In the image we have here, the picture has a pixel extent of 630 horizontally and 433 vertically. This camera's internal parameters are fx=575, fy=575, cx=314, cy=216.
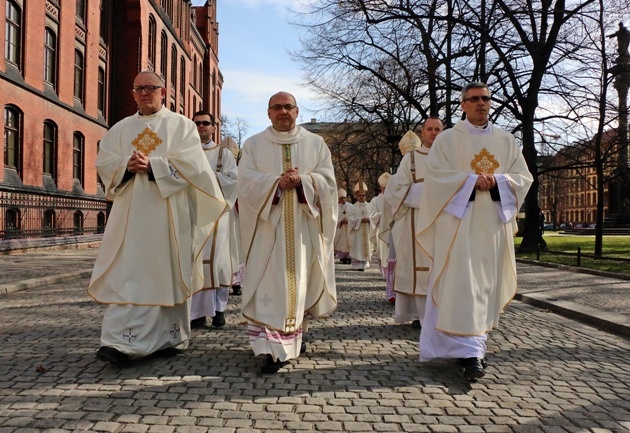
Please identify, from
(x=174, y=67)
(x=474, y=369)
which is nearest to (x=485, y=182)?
(x=474, y=369)

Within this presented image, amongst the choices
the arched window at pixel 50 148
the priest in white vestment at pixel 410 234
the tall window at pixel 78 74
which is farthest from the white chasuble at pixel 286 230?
the tall window at pixel 78 74

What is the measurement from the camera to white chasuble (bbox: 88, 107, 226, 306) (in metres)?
5.11

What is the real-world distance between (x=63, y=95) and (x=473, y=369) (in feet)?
82.4

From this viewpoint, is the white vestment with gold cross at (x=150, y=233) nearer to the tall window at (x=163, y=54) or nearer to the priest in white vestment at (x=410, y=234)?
the priest in white vestment at (x=410, y=234)

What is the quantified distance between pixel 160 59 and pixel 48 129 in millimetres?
16465

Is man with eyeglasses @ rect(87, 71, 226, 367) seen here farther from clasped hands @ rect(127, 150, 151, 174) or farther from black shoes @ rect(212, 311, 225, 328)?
black shoes @ rect(212, 311, 225, 328)

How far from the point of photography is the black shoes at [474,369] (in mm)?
4504

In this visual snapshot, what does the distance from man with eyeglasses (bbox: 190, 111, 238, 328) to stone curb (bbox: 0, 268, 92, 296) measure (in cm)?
475

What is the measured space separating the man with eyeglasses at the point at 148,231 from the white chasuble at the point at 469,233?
7.21ft

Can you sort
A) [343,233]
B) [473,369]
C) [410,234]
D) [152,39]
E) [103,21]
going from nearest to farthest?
[473,369]
[410,234]
[343,233]
[103,21]
[152,39]

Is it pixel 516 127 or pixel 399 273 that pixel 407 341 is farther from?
pixel 516 127

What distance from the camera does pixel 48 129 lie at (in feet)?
79.8

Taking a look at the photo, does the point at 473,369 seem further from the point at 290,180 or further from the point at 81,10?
the point at 81,10

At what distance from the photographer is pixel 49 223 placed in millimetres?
21859
